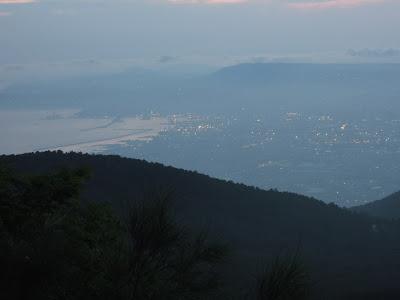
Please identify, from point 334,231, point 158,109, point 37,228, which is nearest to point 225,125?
point 158,109

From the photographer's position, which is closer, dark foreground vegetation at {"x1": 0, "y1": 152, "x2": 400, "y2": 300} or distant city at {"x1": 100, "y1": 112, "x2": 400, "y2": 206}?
dark foreground vegetation at {"x1": 0, "y1": 152, "x2": 400, "y2": 300}

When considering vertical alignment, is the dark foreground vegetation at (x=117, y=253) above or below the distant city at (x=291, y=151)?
above

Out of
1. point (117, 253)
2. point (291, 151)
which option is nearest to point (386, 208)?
point (117, 253)

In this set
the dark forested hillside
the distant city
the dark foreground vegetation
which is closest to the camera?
the dark foreground vegetation

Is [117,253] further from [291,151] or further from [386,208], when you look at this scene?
[291,151]

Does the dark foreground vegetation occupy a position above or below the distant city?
above

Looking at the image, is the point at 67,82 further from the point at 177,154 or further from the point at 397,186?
the point at 397,186

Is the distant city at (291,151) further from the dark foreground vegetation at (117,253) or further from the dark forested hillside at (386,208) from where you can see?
the dark foreground vegetation at (117,253)

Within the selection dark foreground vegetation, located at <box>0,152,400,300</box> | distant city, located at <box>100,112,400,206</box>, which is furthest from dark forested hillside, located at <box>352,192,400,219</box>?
dark foreground vegetation, located at <box>0,152,400,300</box>

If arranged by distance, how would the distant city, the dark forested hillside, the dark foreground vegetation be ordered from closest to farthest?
the dark foreground vegetation → the dark forested hillside → the distant city

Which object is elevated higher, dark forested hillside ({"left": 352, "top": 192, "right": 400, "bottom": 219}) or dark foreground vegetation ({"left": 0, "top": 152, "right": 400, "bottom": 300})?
dark foreground vegetation ({"left": 0, "top": 152, "right": 400, "bottom": 300})

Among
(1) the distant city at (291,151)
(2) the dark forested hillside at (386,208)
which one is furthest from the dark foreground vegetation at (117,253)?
(1) the distant city at (291,151)

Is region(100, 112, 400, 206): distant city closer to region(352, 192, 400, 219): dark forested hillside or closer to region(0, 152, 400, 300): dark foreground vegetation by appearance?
region(352, 192, 400, 219): dark forested hillside
